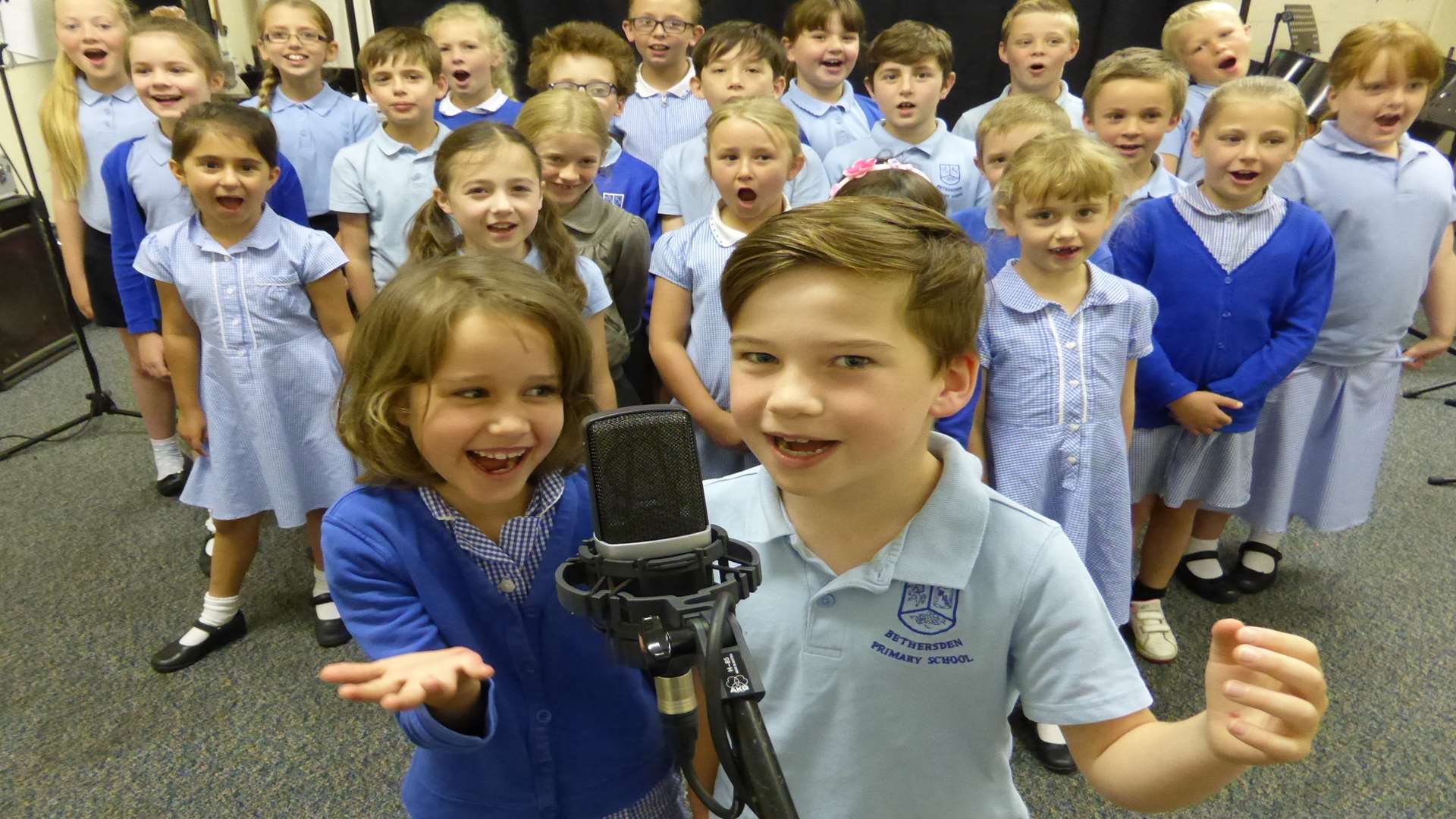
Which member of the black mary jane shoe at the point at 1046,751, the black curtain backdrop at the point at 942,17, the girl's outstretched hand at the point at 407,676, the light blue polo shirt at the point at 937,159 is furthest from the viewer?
the black curtain backdrop at the point at 942,17

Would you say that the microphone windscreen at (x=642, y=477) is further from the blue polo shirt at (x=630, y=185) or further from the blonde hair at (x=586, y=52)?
the blonde hair at (x=586, y=52)

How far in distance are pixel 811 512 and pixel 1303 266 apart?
170cm

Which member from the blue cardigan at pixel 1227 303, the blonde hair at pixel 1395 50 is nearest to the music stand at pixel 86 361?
the blue cardigan at pixel 1227 303

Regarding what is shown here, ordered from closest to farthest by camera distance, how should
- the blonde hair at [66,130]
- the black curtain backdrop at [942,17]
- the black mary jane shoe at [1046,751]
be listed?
1. the black mary jane shoe at [1046,751]
2. the blonde hair at [66,130]
3. the black curtain backdrop at [942,17]

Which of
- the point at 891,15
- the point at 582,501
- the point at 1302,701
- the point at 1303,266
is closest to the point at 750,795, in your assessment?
the point at 1302,701

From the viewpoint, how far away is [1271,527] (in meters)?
2.48

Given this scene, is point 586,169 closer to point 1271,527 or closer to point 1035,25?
point 1035,25

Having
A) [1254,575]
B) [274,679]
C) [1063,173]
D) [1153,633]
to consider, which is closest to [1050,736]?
[1153,633]

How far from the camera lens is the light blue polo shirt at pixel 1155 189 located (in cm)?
221

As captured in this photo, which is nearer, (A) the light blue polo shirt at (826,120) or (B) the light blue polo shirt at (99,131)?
(B) the light blue polo shirt at (99,131)

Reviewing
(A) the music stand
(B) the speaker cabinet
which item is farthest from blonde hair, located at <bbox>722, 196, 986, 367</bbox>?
(B) the speaker cabinet

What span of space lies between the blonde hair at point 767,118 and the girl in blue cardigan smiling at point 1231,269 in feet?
2.51

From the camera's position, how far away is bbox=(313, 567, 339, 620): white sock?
7.72 ft

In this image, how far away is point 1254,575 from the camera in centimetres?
256
